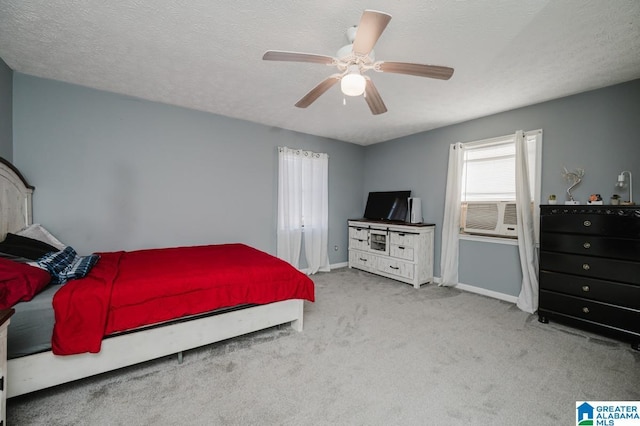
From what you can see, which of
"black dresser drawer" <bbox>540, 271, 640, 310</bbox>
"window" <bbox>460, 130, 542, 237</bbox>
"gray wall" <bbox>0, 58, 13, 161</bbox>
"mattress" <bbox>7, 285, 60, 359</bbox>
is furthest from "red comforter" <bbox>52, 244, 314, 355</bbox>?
"window" <bbox>460, 130, 542, 237</bbox>

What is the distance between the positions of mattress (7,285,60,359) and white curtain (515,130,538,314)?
443cm

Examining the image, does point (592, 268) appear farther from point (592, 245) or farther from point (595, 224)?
point (595, 224)

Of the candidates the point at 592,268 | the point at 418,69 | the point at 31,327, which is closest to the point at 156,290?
the point at 31,327

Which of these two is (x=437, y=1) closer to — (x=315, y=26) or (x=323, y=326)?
(x=315, y=26)

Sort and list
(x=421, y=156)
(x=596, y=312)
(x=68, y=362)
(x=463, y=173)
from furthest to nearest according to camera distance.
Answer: (x=421, y=156) → (x=463, y=173) → (x=596, y=312) → (x=68, y=362)

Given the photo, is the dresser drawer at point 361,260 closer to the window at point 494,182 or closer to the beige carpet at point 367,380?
the window at point 494,182

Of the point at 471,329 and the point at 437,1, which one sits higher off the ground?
the point at 437,1

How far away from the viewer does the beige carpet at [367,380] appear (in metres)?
1.56

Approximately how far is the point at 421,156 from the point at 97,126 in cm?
454

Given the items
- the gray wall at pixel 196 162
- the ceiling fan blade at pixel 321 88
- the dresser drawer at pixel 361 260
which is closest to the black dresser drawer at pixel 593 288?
the gray wall at pixel 196 162

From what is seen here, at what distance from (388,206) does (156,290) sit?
3.94 meters

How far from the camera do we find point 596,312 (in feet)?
8.16

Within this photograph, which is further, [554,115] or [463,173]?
[463,173]

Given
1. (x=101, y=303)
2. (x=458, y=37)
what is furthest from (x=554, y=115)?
(x=101, y=303)
